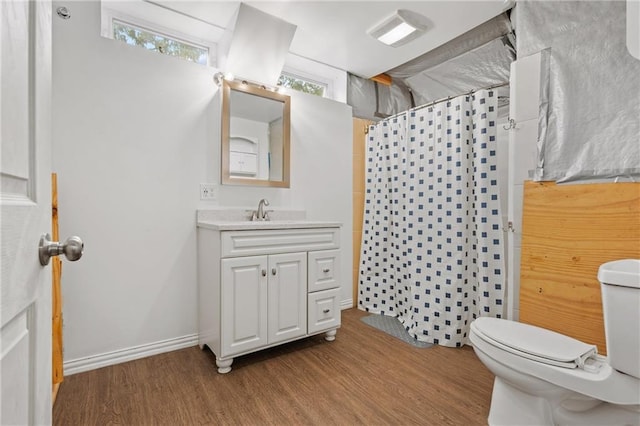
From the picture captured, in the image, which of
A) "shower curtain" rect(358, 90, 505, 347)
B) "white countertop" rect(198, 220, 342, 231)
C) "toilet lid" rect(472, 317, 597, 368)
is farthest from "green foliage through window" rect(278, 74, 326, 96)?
"toilet lid" rect(472, 317, 597, 368)

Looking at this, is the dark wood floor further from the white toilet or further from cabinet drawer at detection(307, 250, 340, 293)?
cabinet drawer at detection(307, 250, 340, 293)

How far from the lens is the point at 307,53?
2.55 metres

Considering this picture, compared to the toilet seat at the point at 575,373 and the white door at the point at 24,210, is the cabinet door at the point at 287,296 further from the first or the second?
the white door at the point at 24,210

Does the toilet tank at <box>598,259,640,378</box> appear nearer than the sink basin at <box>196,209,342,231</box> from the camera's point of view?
Yes

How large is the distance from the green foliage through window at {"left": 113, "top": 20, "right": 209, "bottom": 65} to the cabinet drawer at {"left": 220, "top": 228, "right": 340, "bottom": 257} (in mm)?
1331

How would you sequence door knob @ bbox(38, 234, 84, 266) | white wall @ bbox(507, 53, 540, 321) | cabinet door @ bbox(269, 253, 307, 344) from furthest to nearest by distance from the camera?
1. cabinet door @ bbox(269, 253, 307, 344)
2. white wall @ bbox(507, 53, 540, 321)
3. door knob @ bbox(38, 234, 84, 266)

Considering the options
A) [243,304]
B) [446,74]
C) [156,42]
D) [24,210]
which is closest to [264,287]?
[243,304]

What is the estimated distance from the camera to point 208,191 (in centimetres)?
213

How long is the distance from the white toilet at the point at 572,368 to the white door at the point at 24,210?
1.52 meters

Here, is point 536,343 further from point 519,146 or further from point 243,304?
point 243,304

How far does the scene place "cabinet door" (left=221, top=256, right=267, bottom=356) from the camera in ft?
5.62

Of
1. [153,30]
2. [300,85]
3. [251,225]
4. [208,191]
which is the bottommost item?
[251,225]

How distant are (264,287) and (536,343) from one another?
1395mm

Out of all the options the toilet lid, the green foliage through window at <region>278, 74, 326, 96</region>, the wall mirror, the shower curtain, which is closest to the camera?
the toilet lid
